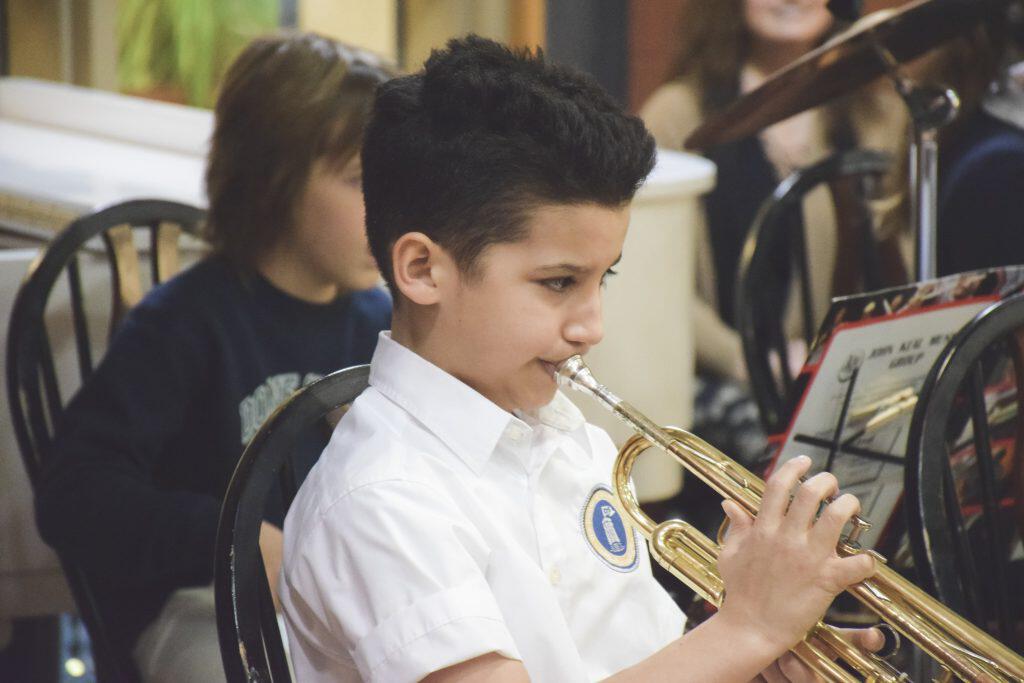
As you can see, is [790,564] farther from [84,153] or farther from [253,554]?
[84,153]

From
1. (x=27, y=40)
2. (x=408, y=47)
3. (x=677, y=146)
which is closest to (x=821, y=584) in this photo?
(x=677, y=146)

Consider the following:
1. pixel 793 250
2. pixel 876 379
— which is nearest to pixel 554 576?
pixel 876 379

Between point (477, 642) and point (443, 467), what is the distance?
13cm

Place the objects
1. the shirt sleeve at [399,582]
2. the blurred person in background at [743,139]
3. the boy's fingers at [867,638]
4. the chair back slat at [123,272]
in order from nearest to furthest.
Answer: the shirt sleeve at [399,582]
the boy's fingers at [867,638]
the chair back slat at [123,272]
the blurred person in background at [743,139]

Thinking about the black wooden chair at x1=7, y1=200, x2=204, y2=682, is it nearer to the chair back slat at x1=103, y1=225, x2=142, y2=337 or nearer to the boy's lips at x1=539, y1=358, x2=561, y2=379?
the chair back slat at x1=103, y1=225, x2=142, y2=337

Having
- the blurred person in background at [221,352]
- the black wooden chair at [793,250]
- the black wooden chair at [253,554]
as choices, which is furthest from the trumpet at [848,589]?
the black wooden chair at [793,250]

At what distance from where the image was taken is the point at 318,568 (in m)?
0.78

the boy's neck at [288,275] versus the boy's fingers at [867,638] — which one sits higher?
the boy's neck at [288,275]

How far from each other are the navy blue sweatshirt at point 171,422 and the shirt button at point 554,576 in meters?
0.42

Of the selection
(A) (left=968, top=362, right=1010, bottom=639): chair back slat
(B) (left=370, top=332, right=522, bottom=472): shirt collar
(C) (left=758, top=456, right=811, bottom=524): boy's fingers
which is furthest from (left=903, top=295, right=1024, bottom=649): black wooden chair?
(B) (left=370, top=332, right=522, bottom=472): shirt collar

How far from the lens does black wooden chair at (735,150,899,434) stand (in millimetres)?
1587

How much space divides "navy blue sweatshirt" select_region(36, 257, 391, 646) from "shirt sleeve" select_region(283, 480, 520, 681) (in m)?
0.40

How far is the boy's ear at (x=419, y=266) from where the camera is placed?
2.74ft

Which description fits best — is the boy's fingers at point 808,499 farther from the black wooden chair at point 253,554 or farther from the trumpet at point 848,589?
the black wooden chair at point 253,554
